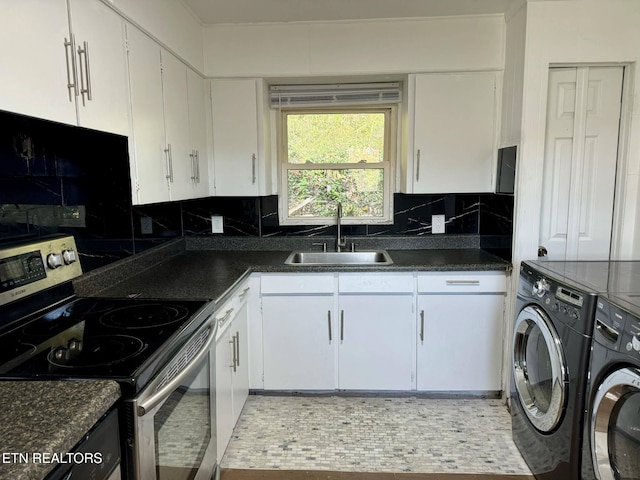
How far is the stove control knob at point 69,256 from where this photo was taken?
1.77 metres

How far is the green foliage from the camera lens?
319cm

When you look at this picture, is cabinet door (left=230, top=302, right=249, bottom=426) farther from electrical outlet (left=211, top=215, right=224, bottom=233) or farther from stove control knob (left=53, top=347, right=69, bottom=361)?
stove control knob (left=53, top=347, right=69, bottom=361)

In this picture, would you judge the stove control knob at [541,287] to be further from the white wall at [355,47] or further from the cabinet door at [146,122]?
the cabinet door at [146,122]

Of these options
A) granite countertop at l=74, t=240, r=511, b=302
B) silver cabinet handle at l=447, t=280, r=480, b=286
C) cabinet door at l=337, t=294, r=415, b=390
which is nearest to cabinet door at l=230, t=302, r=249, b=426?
granite countertop at l=74, t=240, r=511, b=302

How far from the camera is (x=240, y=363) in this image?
7.98 feet

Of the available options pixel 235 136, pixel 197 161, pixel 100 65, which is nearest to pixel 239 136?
pixel 235 136

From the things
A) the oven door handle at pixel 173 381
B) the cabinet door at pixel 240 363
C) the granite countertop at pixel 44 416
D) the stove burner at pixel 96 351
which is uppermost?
the stove burner at pixel 96 351

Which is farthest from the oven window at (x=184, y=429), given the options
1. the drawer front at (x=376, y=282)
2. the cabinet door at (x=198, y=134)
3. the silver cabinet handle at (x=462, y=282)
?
the silver cabinet handle at (x=462, y=282)

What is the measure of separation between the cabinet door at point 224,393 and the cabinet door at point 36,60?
3.81 ft

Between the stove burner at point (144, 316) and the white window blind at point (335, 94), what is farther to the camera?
the white window blind at point (335, 94)

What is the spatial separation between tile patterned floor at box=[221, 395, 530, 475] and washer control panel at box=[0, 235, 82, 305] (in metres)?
1.20

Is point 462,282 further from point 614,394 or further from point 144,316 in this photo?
point 144,316

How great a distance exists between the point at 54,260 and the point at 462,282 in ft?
6.96

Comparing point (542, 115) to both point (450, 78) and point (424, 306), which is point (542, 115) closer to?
point (450, 78)
